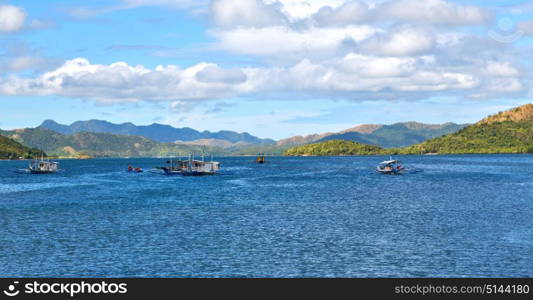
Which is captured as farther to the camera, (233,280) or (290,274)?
(290,274)

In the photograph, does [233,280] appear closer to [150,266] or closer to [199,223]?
[150,266]

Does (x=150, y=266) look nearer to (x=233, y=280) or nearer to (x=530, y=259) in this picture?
(x=233, y=280)

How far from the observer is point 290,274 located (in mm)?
61531

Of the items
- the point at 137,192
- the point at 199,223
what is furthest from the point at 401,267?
the point at 137,192

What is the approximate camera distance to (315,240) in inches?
3211

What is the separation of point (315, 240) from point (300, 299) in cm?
3081

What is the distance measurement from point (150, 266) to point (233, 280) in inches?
520

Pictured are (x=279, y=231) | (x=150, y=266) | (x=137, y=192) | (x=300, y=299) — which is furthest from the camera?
(x=137, y=192)

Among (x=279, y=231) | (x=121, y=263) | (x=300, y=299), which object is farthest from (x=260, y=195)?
(x=300, y=299)

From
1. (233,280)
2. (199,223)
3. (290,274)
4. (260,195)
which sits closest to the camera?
(233,280)

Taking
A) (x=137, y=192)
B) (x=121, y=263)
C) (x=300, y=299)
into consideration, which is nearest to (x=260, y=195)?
(x=137, y=192)

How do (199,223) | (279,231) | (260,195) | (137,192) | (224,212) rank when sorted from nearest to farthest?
→ 1. (279,231)
2. (199,223)
3. (224,212)
4. (260,195)
5. (137,192)

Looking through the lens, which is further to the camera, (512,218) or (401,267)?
(512,218)

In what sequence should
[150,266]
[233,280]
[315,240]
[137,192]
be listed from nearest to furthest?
[233,280] < [150,266] < [315,240] < [137,192]
